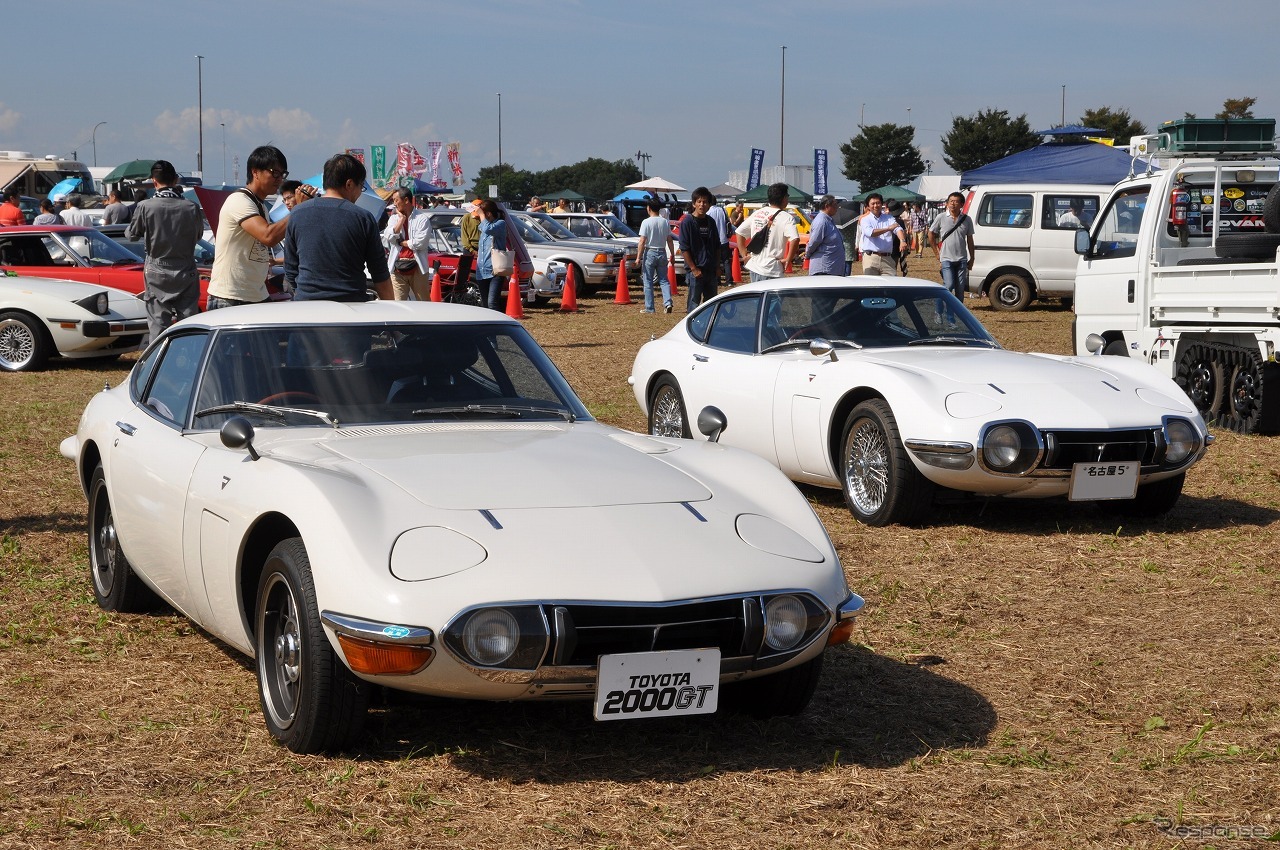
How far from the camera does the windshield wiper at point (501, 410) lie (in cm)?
498

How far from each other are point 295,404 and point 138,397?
100 cm

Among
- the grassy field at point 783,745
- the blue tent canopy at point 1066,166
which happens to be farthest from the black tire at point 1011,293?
the grassy field at point 783,745

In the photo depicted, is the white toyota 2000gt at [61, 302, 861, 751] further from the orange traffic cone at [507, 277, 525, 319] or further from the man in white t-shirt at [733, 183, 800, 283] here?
the orange traffic cone at [507, 277, 525, 319]

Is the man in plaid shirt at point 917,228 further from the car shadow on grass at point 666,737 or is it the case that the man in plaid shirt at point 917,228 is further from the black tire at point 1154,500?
the car shadow on grass at point 666,737

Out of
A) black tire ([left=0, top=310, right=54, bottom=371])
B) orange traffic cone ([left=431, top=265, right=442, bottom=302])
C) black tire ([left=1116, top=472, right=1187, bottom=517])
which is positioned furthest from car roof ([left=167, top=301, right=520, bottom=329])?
orange traffic cone ([left=431, top=265, right=442, bottom=302])

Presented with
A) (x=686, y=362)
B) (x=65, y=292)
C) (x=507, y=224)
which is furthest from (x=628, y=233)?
(x=686, y=362)

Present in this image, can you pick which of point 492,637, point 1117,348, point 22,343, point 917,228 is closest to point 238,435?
point 492,637

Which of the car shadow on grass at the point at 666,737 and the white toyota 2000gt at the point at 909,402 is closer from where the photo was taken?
the car shadow on grass at the point at 666,737

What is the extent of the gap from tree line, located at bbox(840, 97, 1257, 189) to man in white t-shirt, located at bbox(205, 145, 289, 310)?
196ft

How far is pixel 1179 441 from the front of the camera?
7.25m

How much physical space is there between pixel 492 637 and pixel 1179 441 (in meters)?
4.72

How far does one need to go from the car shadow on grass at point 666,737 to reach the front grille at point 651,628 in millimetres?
402

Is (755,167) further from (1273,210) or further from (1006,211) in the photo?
(1273,210)

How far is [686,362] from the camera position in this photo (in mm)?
9195
